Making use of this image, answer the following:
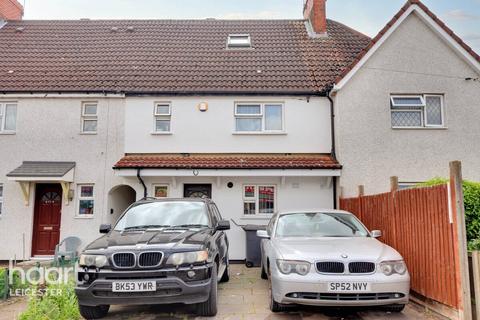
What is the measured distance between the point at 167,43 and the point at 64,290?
38.1 feet

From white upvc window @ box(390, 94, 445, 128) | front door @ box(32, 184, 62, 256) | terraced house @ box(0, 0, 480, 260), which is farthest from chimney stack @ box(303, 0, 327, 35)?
front door @ box(32, 184, 62, 256)

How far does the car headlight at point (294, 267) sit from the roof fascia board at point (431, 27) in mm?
7397

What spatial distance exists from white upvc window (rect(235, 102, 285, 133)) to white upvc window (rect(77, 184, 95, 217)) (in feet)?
17.1

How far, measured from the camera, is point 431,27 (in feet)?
36.7

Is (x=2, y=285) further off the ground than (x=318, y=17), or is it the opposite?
(x=318, y=17)

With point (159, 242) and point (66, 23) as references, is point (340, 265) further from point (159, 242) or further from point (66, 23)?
point (66, 23)

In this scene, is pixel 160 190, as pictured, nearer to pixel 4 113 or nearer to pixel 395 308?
pixel 4 113

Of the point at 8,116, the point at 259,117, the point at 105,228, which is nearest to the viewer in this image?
the point at 105,228

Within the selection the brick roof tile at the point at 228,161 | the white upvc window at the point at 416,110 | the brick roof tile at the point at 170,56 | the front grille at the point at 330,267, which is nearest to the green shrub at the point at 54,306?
the front grille at the point at 330,267

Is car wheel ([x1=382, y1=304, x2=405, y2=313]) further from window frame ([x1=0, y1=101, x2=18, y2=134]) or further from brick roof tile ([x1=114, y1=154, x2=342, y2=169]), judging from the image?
window frame ([x1=0, y1=101, x2=18, y2=134])

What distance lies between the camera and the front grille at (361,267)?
4995 millimetres

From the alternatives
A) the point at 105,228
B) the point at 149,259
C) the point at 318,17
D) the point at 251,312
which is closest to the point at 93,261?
the point at 149,259

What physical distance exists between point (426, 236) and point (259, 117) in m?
7.15

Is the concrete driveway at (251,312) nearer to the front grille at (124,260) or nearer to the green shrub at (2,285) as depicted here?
the front grille at (124,260)
